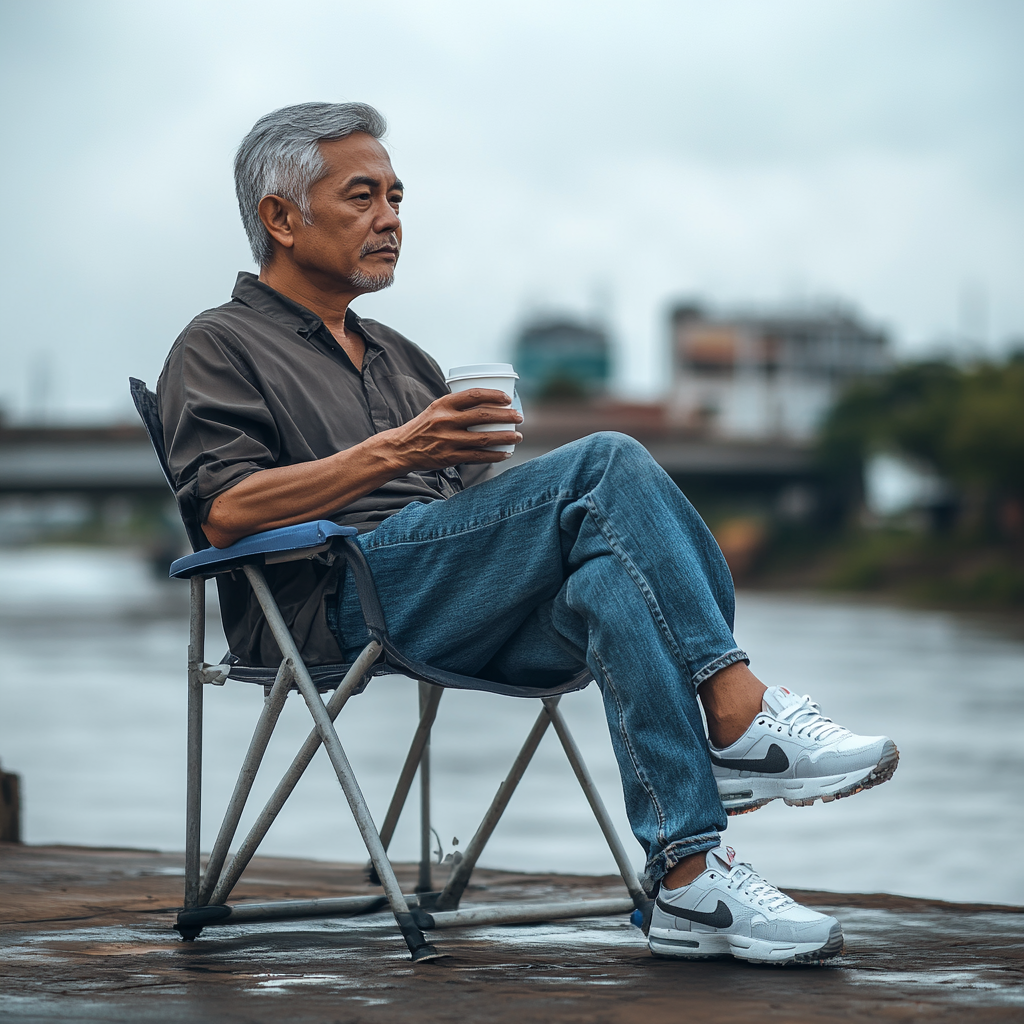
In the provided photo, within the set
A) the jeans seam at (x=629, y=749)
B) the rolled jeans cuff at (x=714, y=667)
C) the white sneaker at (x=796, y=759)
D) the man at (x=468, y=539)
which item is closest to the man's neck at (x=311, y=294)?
A: the man at (x=468, y=539)

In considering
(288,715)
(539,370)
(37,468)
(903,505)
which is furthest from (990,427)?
(539,370)

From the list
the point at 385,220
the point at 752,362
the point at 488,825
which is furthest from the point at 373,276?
the point at 752,362

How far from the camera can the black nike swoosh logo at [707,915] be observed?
235 centimetres

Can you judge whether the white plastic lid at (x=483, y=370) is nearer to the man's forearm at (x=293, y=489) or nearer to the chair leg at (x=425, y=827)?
the man's forearm at (x=293, y=489)

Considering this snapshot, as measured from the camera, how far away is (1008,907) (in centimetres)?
329

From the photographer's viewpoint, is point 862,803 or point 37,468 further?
point 37,468

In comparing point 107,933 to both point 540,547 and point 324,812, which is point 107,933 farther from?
point 324,812

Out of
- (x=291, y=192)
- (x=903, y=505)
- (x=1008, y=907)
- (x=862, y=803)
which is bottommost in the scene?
(x=903, y=505)

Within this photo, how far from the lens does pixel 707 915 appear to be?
7.77 ft

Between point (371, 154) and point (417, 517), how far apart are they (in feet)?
2.85

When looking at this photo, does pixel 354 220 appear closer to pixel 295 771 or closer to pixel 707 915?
pixel 295 771

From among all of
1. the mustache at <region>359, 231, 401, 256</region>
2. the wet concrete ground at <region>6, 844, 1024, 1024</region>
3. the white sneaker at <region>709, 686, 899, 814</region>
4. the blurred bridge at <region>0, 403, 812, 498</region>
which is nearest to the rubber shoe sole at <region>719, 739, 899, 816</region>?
the white sneaker at <region>709, 686, 899, 814</region>

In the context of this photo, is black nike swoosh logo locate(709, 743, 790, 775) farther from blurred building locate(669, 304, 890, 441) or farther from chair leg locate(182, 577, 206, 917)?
blurred building locate(669, 304, 890, 441)

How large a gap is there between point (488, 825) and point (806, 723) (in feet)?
3.16
